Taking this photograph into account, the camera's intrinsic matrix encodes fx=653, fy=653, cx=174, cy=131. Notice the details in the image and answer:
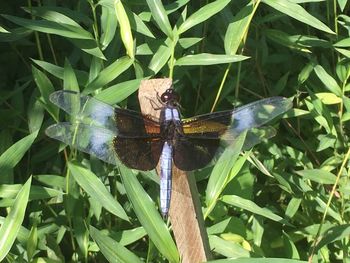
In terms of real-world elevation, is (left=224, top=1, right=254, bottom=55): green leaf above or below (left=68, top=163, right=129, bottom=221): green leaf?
above

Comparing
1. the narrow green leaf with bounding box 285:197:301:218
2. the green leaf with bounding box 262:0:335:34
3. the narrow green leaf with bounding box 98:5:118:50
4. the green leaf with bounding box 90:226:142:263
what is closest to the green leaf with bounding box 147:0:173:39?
the narrow green leaf with bounding box 98:5:118:50

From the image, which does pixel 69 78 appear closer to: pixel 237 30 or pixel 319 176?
pixel 237 30

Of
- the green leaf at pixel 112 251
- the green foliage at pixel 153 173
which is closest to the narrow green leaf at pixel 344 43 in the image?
the green foliage at pixel 153 173

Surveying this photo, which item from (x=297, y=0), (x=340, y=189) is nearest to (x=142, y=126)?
(x=297, y=0)

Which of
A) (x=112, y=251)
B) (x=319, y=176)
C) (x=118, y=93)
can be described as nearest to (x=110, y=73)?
(x=118, y=93)

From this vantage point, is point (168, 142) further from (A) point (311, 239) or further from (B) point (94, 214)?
(A) point (311, 239)

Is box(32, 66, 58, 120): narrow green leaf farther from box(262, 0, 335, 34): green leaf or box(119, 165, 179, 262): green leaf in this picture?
box(262, 0, 335, 34): green leaf
